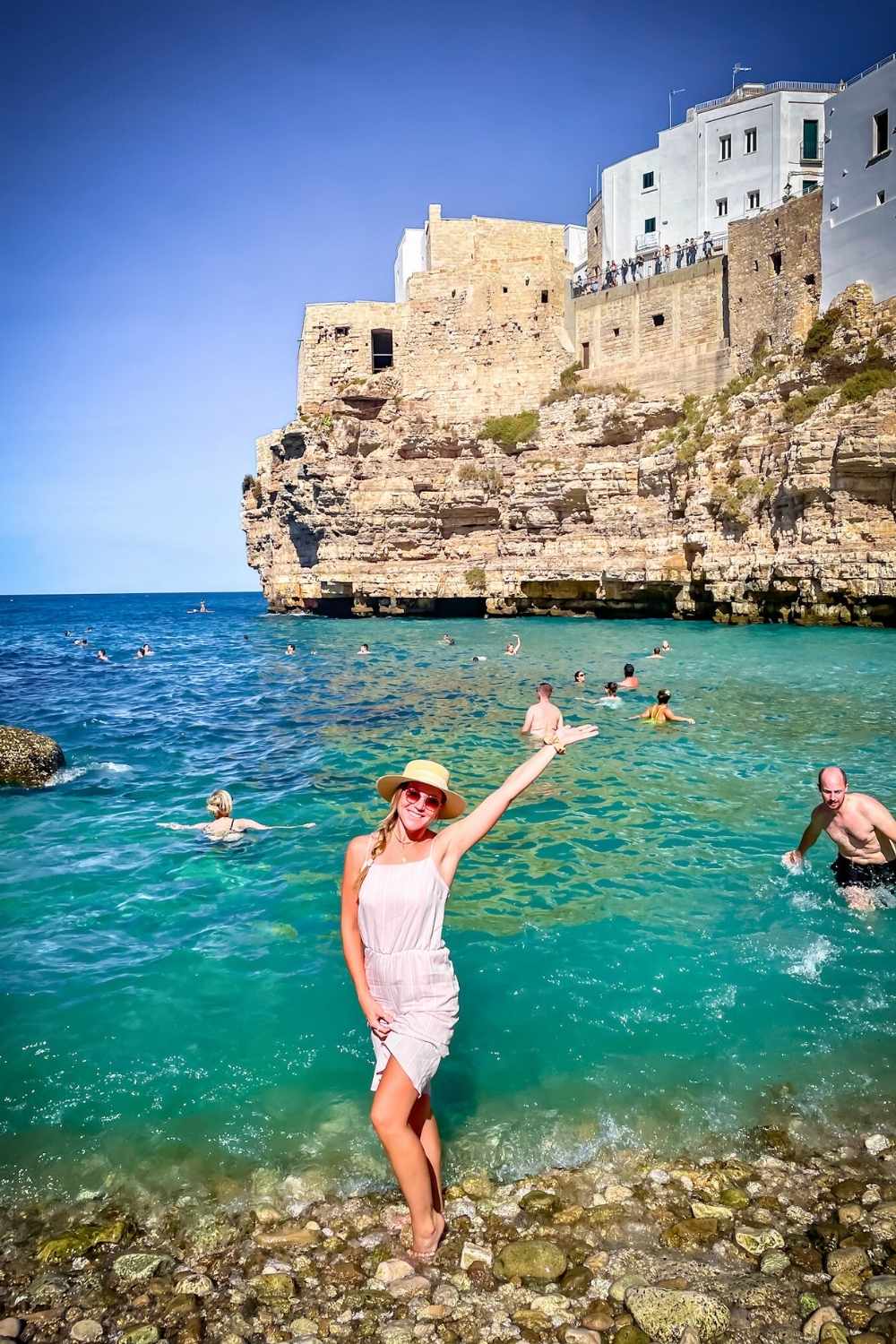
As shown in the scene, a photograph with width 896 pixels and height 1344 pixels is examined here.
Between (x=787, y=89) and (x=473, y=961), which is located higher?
(x=787, y=89)

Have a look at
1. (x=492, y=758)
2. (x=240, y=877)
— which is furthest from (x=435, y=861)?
(x=492, y=758)

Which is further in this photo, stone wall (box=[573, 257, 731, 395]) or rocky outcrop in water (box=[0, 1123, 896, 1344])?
stone wall (box=[573, 257, 731, 395])

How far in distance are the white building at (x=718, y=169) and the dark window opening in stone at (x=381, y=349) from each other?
45.2ft

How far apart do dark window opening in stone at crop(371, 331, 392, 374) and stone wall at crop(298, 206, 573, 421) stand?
2.41m

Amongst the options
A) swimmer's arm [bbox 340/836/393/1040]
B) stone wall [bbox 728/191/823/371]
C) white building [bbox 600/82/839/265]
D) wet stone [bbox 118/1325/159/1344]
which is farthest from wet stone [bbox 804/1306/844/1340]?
white building [bbox 600/82/839/265]

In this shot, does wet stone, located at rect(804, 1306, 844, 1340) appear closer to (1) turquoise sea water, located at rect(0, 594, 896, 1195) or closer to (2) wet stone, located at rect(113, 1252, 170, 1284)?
(1) turquoise sea water, located at rect(0, 594, 896, 1195)

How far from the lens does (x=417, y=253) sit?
4956 centimetres

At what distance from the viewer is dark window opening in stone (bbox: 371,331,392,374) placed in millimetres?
46616

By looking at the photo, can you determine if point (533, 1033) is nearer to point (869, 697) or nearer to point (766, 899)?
point (766, 899)

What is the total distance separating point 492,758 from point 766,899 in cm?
488

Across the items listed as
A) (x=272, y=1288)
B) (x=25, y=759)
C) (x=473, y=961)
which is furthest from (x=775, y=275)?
(x=272, y=1288)

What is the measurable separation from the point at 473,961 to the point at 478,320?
42.6m

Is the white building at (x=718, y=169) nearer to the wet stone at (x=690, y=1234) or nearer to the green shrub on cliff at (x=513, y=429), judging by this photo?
the green shrub on cliff at (x=513, y=429)

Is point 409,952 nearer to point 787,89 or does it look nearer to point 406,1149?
point 406,1149
